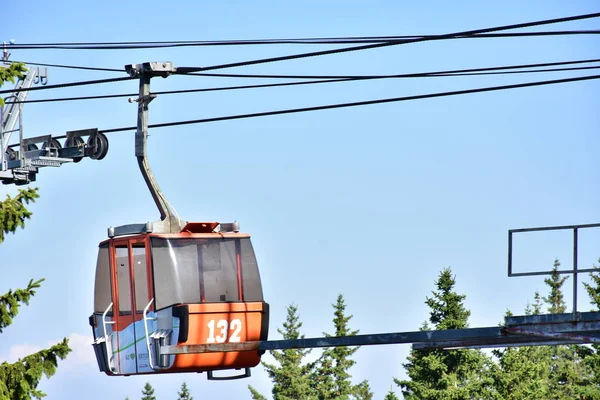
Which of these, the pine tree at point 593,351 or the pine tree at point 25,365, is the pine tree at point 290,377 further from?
the pine tree at point 25,365

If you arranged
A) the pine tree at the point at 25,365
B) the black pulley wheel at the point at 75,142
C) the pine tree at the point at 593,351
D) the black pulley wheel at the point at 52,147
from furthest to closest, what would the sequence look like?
the pine tree at the point at 593,351
the black pulley wheel at the point at 52,147
the black pulley wheel at the point at 75,142
the pine tree at the point at 25,365

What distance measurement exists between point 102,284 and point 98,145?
203 inches

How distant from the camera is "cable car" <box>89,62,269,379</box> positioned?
54.7 feet

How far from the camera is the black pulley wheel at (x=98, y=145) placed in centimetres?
2292

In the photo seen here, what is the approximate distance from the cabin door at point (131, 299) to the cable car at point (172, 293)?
0.01 metres

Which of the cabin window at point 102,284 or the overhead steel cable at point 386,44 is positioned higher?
the overhead steel cable at point 386,44

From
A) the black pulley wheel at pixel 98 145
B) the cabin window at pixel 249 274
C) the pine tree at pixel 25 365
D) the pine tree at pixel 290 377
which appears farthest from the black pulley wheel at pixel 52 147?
the pine tree at pixel 290 377

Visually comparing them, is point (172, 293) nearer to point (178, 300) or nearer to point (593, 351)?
point (178, 300)

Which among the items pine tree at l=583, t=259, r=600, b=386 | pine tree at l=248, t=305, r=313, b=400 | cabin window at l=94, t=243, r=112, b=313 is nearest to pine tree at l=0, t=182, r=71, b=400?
cabin window at l=94, t=243, r=112, b=313

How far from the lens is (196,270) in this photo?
55.5ft

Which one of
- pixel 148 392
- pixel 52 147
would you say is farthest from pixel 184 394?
pixel 52 147

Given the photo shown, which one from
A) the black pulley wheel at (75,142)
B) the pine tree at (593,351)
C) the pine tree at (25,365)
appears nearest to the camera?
the pine tree at (25,365)

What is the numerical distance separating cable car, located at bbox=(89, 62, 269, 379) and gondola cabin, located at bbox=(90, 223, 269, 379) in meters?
0.01

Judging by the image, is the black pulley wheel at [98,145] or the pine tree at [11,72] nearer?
the pine tree at [11,72]
